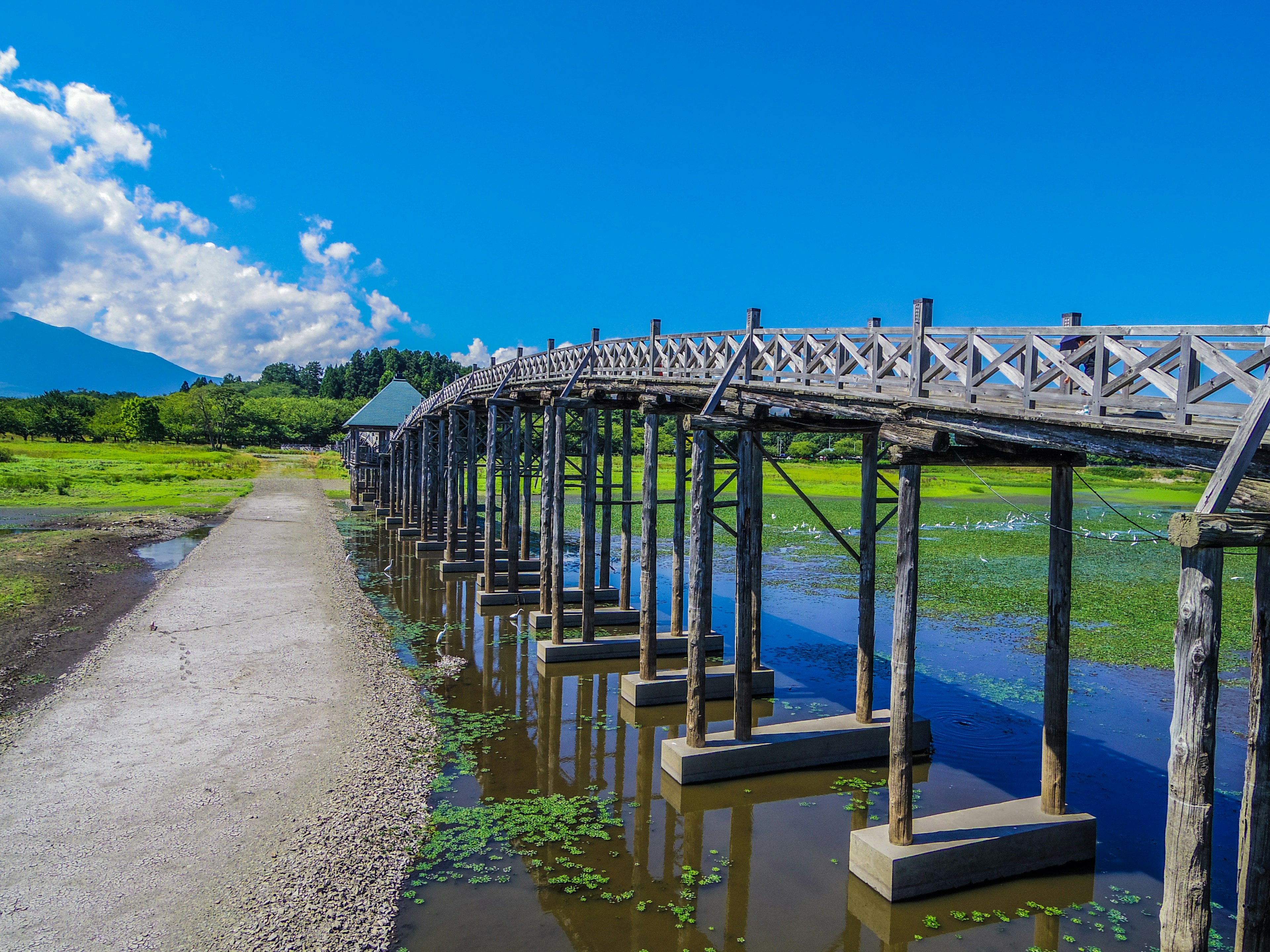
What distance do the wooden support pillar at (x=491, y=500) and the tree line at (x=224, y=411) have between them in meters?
48.6

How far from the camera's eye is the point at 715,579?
87.6ft

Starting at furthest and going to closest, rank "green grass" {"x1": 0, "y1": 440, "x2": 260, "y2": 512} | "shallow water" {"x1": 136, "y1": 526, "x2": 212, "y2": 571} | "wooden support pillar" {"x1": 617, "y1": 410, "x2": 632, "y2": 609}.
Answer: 1. "green grass" {"x1": 0, "y1": 440, "x2": 260, "y2": 512}
2. "shallow water" {"x1": 136, "y1": 526, "x2": 212, "y2": 571}
3. "wooden support pillar" {"x1": 617, "y1": 410, "x2": 632, "y2": 609}

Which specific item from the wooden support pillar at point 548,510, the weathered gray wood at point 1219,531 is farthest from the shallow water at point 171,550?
the weathered gray wood at point 1219,531

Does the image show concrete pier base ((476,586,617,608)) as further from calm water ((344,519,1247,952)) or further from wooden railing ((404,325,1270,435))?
wooden railing ((404,325,1270,435))

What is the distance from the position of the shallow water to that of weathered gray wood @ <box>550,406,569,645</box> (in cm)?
1710

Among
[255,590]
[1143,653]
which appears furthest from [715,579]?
[255,590]

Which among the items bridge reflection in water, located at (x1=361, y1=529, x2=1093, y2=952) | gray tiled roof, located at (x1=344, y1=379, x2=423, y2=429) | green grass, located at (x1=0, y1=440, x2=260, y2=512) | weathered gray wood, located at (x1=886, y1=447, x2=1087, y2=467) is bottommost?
bridge reflection in water, located at (x1=361, y1=529, x2=1093, y2=952)

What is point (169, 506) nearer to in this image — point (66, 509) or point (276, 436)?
point (66, 509)

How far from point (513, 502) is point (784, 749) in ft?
43.8

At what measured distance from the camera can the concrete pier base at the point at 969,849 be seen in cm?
810

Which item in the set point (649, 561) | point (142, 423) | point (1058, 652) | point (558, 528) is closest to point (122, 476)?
point (142, 423)

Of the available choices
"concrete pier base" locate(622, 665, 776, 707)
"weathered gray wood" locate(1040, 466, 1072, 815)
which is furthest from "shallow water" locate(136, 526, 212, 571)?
"weathered gray wood" locate(1040, 466, 1072, 815)

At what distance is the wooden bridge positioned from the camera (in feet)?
16.6

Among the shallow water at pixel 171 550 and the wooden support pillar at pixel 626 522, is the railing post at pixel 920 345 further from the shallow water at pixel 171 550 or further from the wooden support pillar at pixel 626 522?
the shallow water at pixel 171 550
